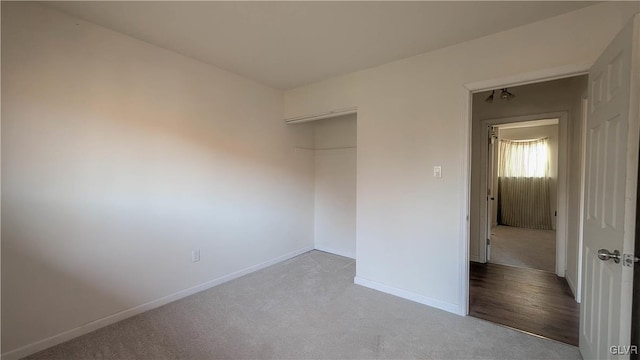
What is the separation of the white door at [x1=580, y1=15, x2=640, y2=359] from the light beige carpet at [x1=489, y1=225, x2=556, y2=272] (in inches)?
94.3

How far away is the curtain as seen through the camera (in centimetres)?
653

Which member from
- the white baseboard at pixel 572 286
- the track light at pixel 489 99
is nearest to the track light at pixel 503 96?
the track light at pixel 489 99

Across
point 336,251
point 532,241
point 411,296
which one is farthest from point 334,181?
point 532,241

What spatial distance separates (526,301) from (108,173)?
13.8 ft

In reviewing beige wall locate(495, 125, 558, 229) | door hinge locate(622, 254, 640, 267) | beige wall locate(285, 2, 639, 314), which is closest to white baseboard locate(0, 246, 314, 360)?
beige wall locate(285, 2, 639, 314)

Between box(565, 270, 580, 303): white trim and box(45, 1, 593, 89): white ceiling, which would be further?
box(565, 270, 580, 303): white trim

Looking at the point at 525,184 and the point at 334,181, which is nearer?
the point at 334,181

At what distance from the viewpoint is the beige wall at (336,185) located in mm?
4191

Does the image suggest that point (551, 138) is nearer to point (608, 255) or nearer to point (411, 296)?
point (411, 296)

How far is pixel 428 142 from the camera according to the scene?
2.66 meters

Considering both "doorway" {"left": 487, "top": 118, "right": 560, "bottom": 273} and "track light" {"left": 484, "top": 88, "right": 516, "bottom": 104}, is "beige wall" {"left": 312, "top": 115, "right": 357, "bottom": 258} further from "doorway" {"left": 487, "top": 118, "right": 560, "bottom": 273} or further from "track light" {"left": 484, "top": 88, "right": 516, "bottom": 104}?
"doorway" {"left": 487, "top": 118, "right": 560, "bottom": 273}

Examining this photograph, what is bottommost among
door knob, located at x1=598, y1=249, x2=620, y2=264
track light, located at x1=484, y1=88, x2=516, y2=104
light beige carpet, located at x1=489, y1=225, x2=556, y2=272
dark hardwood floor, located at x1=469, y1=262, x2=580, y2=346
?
light beige carpet, located at x1=489, y1=225, x2=556, y2=272

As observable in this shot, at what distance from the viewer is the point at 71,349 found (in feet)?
6.56

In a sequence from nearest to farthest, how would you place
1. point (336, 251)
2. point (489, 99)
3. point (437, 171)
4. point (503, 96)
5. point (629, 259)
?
1. point (629, 259)
2. point (437, 171)
3. point (503, 96)
4. point (489, 99)
5. point (336, 251)
